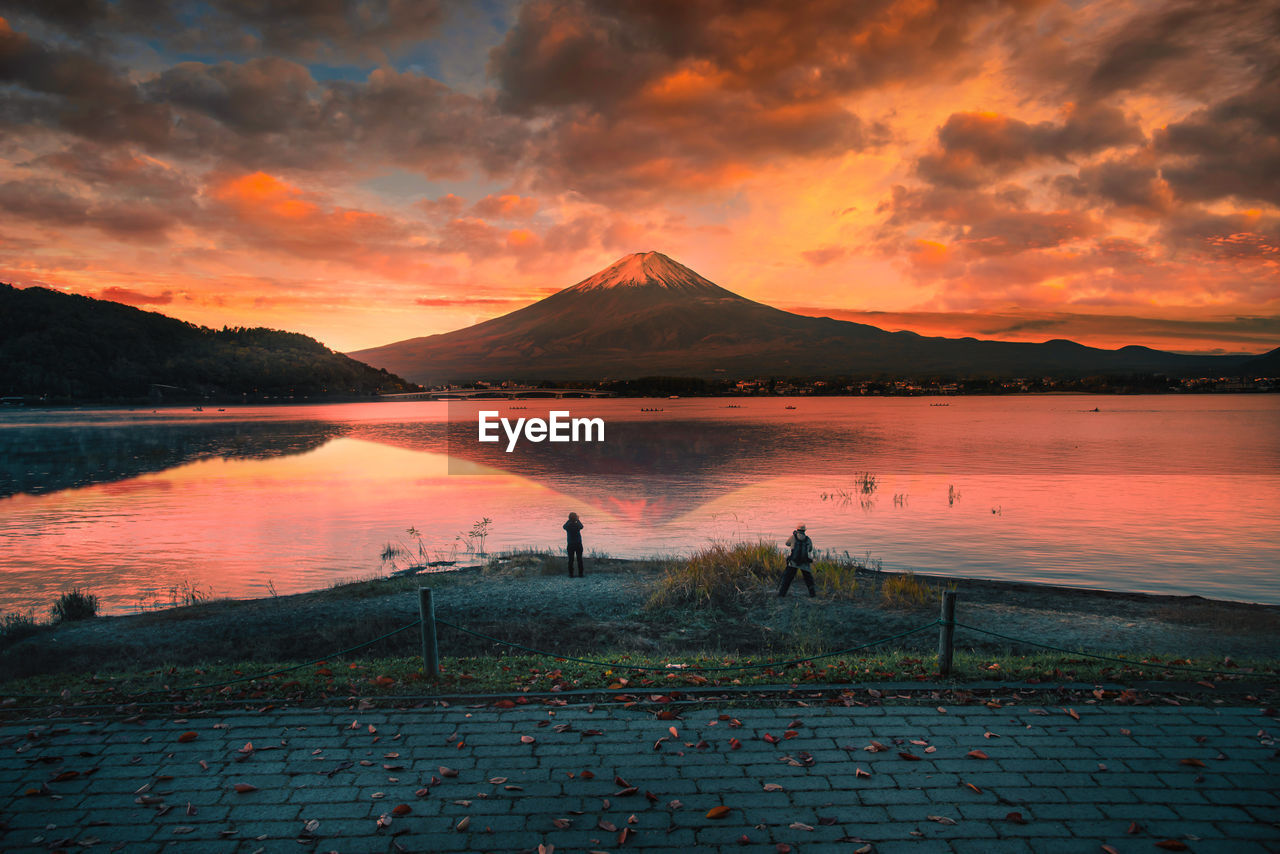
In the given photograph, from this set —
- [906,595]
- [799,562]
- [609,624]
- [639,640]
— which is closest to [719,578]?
[799,562]

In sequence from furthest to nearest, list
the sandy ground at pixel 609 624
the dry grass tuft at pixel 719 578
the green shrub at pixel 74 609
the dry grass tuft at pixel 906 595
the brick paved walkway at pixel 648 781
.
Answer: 1. the green shrub at pixel 74 609
2. the dry grass tuft at pixel 719 578
3. the dry grass tuft at pixel 906 595
4. the sandy ground at pixel 609 624
5. the brick paved walkway at pixel 648 781

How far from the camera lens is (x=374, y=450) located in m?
70.1

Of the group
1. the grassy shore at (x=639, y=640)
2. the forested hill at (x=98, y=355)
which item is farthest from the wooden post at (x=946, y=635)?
the forested hill at (x=98, y=355)

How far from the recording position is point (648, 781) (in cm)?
589

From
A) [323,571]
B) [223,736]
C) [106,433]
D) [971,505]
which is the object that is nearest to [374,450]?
[106,433]

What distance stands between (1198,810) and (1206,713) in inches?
87.3

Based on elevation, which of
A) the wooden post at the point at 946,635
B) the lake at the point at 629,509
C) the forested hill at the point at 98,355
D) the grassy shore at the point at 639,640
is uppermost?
the forested hill at the point at 98,355

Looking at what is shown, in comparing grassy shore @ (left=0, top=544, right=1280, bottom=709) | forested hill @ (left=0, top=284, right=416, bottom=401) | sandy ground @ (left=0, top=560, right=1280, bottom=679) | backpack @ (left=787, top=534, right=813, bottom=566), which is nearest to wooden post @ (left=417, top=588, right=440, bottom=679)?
grassy shore @ (left=0, top=544, right=1280, bottom=709)

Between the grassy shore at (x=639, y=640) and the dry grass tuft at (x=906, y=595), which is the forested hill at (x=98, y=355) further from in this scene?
the dry grass tuft at (x=906, y=595)

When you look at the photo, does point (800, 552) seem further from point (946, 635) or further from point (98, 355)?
point (98, 355)

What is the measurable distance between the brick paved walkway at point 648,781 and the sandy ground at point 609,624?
4.72 m

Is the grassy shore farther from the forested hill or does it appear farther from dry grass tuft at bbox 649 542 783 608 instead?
the forested hill

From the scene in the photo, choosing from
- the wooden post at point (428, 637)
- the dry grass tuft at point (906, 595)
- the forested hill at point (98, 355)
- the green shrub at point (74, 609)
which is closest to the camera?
the wooden post at point (428, 637)

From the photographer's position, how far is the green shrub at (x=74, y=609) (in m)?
15.2
